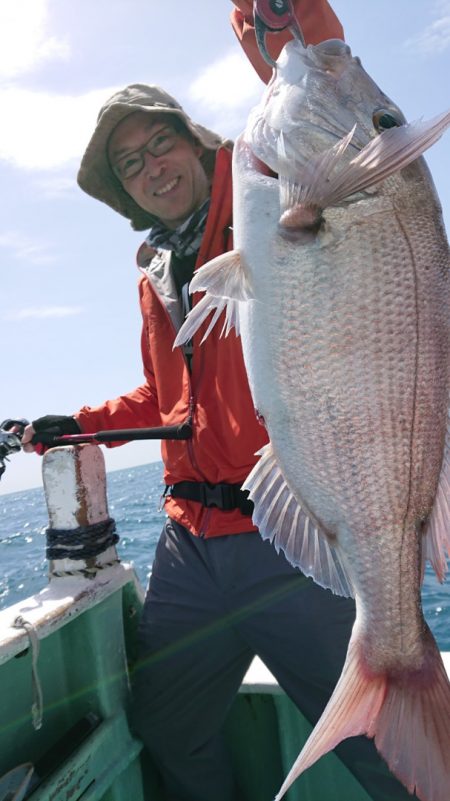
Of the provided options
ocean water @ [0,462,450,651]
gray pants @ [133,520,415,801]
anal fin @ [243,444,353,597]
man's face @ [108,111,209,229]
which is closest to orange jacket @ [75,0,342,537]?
gray pants @ [133,520,415,801]

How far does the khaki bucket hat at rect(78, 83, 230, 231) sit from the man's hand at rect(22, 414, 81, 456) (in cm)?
123

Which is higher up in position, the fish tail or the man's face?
the man's face

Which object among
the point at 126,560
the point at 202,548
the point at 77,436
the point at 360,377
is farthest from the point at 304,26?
the point at 126,560

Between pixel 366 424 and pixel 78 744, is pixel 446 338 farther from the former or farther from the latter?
pixel 78 744

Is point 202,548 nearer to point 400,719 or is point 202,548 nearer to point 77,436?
point 77,436

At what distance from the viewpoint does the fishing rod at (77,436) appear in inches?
103

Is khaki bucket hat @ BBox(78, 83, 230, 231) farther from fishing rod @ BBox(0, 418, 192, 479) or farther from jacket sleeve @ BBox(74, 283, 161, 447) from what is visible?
fishing rod @ BBox(0, 418, 192, 479)

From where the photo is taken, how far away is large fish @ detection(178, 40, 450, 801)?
164cm

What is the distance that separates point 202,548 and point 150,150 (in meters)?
1.96

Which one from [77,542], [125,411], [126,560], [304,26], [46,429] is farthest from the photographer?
[126,560]

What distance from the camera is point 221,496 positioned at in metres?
2.54

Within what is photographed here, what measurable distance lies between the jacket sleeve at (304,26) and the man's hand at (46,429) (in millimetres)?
1922

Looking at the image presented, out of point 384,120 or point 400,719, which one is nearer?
point 400,719

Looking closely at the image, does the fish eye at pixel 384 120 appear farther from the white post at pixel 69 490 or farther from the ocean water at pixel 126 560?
the ocean water at pixel 126 560
